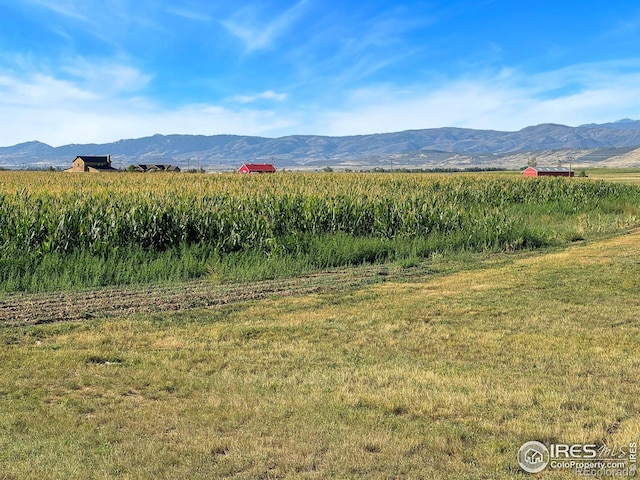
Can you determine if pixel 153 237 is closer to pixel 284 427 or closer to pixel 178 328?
pixel 178 328

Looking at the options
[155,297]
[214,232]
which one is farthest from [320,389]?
[214,232]

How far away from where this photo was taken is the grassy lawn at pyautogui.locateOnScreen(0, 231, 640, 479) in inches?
189

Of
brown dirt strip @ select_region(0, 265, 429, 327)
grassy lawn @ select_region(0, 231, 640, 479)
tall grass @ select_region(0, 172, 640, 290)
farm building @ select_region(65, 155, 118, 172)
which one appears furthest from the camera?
farm building @ select_region(65, 155, 118, 172)

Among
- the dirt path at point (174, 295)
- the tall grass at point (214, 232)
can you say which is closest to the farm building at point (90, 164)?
the tall grass at point (214, 232)

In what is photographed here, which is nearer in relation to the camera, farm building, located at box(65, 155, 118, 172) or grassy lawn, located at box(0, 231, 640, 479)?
grassy lawn, located at box(0, 231, 640, 479)

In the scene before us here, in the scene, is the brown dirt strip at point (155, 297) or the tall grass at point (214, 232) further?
the tall grass at point (214, 232)

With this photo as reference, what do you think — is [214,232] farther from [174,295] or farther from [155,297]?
[155,297]

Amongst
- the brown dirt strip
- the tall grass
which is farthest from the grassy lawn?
the tall grass

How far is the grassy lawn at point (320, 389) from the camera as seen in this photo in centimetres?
480

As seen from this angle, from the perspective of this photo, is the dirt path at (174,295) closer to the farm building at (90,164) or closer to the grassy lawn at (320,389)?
the grassy lawn at (320,389)

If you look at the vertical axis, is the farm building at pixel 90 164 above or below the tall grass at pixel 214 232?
above

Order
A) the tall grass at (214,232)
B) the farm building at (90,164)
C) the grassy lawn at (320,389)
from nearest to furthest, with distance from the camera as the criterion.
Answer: the grassy lawn at (320,389), the tall grass at (214,232), the farm building at (90,164)

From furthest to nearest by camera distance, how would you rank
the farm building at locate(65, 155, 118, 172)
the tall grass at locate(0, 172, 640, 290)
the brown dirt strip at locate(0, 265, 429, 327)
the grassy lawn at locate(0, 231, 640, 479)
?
the farm building at locate(65, 155, 118, 172) → the tall grass at locate(0, 172, 640, 290) → the brown dirt strip at locate(0, 265, 429, 327) → the grassy lawn at locate(0, 231, 640, 479)

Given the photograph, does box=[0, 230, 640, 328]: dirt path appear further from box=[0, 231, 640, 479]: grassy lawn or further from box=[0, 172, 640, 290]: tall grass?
box=[0, 172, 640, 290]: tall grass
